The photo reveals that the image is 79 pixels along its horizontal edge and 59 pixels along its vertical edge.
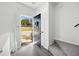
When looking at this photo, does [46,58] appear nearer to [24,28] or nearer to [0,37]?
[24,28]

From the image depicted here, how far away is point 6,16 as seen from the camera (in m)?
1.39

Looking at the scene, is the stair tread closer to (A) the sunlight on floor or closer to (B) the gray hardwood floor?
(B) the gray hardwood floor

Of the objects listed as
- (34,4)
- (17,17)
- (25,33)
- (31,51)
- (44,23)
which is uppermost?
(34,4)

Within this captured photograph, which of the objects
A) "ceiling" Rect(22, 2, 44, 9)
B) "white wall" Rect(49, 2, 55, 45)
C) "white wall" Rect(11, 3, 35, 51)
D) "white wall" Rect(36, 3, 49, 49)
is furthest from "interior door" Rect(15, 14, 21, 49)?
"white wall" Rect(49, 2, 55, 45)

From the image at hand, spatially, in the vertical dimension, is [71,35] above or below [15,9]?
below

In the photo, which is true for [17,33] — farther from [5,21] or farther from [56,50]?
[56,50]

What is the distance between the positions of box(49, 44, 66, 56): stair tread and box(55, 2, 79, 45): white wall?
7.4 inches

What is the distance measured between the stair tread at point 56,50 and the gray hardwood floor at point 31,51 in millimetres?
A: 88

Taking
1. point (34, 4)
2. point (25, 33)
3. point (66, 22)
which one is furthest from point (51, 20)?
point (25, 33)

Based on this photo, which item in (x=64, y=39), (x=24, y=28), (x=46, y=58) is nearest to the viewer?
(x=46, y=58)

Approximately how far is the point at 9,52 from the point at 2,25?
50 cm

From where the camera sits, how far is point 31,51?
1.48 meters

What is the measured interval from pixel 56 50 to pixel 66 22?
605mm

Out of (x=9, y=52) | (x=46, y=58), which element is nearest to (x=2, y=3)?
(x=9, y=52)
